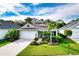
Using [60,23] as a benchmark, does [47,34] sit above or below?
below

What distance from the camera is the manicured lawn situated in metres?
4.29

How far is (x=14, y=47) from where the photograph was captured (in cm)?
433

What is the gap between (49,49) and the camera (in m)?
4.33

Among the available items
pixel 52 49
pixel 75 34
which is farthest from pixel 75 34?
pixel 52 49

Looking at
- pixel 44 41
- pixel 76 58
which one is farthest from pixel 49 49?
pixel 76 58

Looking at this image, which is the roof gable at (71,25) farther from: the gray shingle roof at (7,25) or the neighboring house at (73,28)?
the gray shingle roof at (7,25)

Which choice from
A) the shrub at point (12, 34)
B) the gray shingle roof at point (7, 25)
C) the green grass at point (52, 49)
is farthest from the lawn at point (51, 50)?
the gray shingle roof at point (7, 25)

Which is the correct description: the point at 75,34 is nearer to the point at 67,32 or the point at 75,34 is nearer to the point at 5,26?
the point at 67,32

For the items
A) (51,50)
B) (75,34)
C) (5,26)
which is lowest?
(51,50)

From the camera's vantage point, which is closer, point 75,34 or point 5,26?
point 5,26

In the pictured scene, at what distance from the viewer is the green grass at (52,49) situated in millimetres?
4289

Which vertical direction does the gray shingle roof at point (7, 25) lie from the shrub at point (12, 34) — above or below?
above

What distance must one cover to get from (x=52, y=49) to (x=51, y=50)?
22 mm

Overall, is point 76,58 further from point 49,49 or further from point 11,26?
point 11,26
